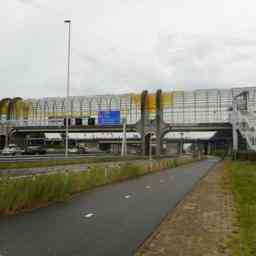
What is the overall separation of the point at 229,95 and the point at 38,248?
79380 mm

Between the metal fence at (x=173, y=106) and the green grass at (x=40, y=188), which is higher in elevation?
the metal fence at (x=173, y=106)

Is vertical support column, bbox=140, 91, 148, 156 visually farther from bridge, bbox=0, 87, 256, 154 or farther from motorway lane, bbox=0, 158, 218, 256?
Result: motorway lane, bbox=0, 158, 218, 256

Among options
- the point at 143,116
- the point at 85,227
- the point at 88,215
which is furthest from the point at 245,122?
the point at 85,227

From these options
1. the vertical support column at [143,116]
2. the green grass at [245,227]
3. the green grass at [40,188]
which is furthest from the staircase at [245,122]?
Answer: the green grass at [245,227]

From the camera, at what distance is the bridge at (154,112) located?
77700 mm

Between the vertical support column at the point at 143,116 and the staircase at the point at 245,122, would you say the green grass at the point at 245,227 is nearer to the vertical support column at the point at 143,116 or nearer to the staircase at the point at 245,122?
the staircase at the point at 245,122

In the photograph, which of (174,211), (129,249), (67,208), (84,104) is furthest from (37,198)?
(84,104)

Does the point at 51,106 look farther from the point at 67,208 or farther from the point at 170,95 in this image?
the point at 67,208

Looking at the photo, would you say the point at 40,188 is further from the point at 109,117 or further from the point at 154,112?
the point at 154,112

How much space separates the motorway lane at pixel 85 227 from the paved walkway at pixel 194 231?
0.35 meters

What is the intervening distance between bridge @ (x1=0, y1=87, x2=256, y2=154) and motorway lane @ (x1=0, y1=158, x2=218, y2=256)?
61.8m

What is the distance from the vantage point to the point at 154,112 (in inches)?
3310

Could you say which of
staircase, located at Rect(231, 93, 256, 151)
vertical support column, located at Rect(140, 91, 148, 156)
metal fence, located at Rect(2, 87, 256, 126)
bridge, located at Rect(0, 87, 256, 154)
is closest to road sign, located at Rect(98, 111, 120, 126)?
bridge, located at Rect(0, 87, 256, 154)

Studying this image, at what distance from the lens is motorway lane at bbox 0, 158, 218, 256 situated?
595 cm
